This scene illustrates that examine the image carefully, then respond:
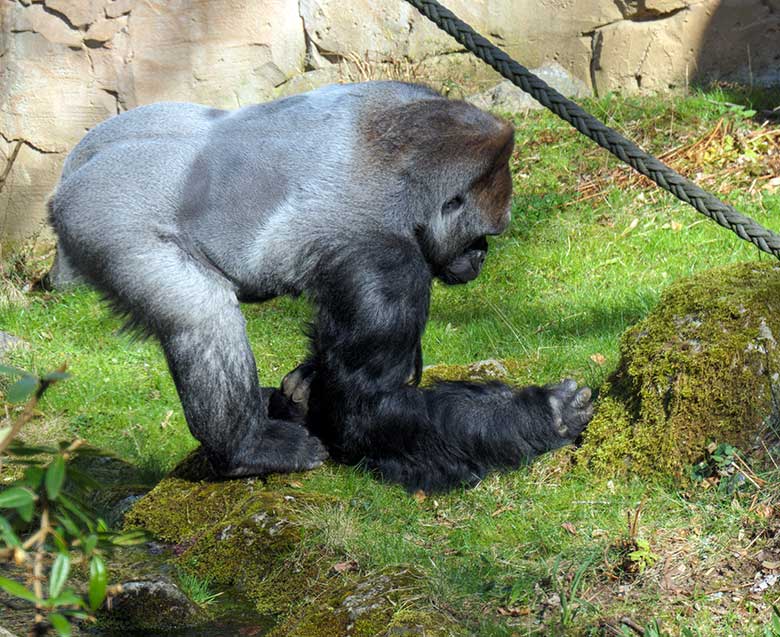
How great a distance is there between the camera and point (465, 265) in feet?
13.3

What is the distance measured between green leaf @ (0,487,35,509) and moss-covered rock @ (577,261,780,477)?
2411 millimetres

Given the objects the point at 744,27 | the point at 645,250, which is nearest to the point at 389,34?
the point at 744,27

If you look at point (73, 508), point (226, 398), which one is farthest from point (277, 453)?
point (73, 508)

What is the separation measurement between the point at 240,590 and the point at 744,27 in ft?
21.5

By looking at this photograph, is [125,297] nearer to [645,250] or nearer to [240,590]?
[240,590]

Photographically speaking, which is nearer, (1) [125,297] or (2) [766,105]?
(1) [125,297]

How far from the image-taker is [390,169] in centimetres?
368

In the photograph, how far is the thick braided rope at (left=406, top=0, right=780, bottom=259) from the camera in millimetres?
3346

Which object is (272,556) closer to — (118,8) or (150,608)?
(150,608)

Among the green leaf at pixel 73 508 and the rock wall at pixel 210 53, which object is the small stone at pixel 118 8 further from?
the green leaf at pixel 73 508

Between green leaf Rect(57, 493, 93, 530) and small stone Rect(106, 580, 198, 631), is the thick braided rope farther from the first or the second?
green leaf Rect(57, 493, 93, 530)

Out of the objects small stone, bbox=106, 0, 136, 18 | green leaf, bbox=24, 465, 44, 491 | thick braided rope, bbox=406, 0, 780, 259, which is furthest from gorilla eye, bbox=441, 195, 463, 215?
small stone, bbox=106, 0, 136, 18

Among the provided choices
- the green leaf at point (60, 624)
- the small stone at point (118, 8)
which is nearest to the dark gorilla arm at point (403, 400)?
the green leaf at point (60, 624)

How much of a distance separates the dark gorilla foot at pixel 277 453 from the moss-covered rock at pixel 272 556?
0.05m
